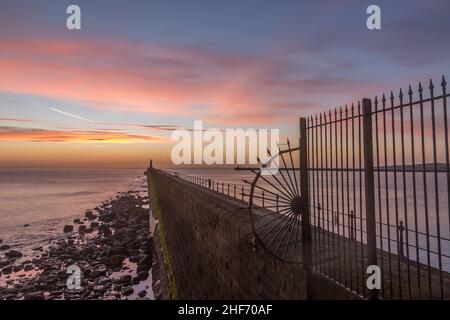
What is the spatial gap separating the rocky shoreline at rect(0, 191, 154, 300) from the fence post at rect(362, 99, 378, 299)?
14.8 meters

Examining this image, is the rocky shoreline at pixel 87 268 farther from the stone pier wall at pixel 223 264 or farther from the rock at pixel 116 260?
the stone pier wall at pixel 223 264

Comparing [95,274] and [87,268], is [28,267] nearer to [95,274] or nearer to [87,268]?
[87,268]

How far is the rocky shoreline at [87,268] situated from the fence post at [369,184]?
1477 centimetres

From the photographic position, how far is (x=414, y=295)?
13.5 ft

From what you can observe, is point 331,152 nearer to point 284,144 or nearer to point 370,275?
point 284,144

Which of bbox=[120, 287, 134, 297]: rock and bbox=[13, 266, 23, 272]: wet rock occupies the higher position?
bbox=[120, 287, 134, 297]: rock

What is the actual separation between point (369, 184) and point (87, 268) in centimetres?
2233

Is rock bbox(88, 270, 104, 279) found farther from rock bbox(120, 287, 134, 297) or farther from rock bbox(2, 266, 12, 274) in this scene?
rock bbox(2, 266, 12, 274)

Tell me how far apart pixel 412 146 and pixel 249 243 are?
4166 mm

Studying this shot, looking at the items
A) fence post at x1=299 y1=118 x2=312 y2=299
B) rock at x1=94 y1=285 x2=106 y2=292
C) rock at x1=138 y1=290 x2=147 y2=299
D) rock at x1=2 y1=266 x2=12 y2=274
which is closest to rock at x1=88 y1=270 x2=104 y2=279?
rock at x1=94 y1=285 x2=106 y2=292

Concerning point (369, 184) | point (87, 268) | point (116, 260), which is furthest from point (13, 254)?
point (369, 184)

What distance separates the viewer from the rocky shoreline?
57.9ft

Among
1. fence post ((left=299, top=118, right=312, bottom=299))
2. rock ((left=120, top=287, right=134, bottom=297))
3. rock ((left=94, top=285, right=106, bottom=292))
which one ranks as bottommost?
rock ((left=94, top=285, right=106, bottom=292))
